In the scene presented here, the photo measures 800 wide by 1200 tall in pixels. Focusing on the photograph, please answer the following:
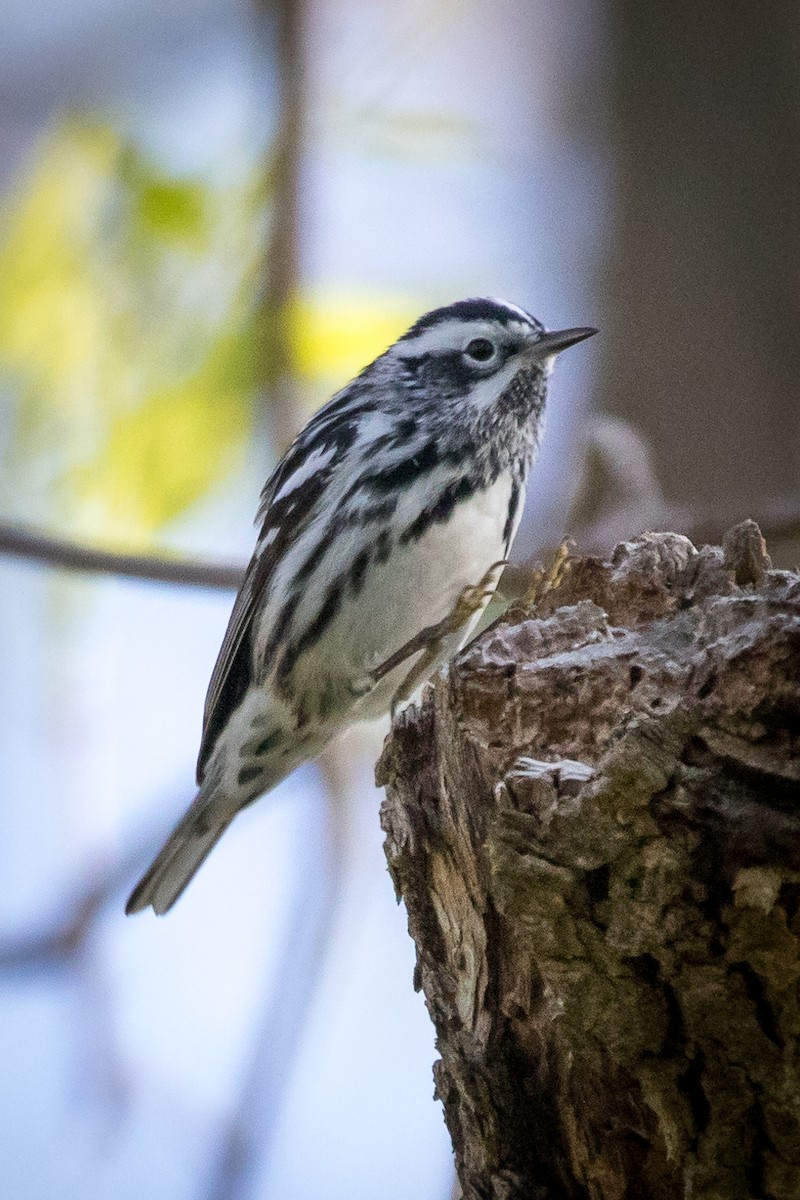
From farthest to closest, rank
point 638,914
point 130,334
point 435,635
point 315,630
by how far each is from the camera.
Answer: point 130,334, point 315,630, point 435,635, point 638,914

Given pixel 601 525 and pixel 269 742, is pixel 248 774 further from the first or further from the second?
pixel 601 525

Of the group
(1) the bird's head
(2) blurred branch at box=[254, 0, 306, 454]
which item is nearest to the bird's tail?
(1) the bird's head

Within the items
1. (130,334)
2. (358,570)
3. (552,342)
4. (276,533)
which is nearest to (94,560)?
(276,533)

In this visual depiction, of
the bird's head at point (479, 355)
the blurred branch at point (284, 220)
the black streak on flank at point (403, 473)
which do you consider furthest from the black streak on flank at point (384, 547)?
the blurred branch at point (284, 220)

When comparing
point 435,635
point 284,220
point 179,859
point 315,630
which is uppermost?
point 284,220

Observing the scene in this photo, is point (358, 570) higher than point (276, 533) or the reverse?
the reverse

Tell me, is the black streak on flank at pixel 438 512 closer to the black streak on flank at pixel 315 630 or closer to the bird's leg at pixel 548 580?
the black streak on flank at pixel 315 630

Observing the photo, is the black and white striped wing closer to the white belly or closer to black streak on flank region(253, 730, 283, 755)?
black streak on flank region(253, 730, 283, 755)
